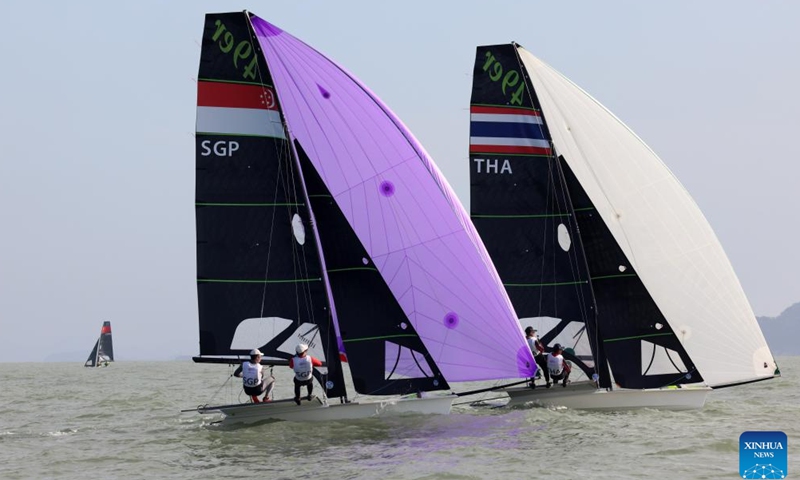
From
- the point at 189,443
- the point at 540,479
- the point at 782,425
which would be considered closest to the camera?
the point at 540,479

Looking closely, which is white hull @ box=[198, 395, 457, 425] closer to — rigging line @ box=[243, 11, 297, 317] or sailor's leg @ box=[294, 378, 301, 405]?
sailor's leg @ box=[294, 378, 301, 405]

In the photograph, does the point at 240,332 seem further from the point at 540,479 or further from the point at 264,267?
the point at 540,479

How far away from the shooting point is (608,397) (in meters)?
22.0

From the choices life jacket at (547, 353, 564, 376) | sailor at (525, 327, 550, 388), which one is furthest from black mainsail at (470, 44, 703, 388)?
life jacket at (547, 353, 564, 376)

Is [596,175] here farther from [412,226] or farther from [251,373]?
[251,373]

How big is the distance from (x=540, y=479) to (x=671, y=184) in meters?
9.88

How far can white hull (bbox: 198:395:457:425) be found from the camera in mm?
18297

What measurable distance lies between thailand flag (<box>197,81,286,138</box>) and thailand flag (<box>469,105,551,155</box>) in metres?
5.44

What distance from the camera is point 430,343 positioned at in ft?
63.1

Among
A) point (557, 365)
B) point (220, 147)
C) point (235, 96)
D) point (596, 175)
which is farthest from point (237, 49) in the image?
point (557, 365)

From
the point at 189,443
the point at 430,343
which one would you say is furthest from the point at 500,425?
the point at 189,443

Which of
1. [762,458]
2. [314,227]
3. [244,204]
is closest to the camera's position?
[762,458]

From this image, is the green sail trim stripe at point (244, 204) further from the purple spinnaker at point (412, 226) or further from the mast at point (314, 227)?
the purple spinnaker at point (412, 226)

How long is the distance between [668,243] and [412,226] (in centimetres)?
629
